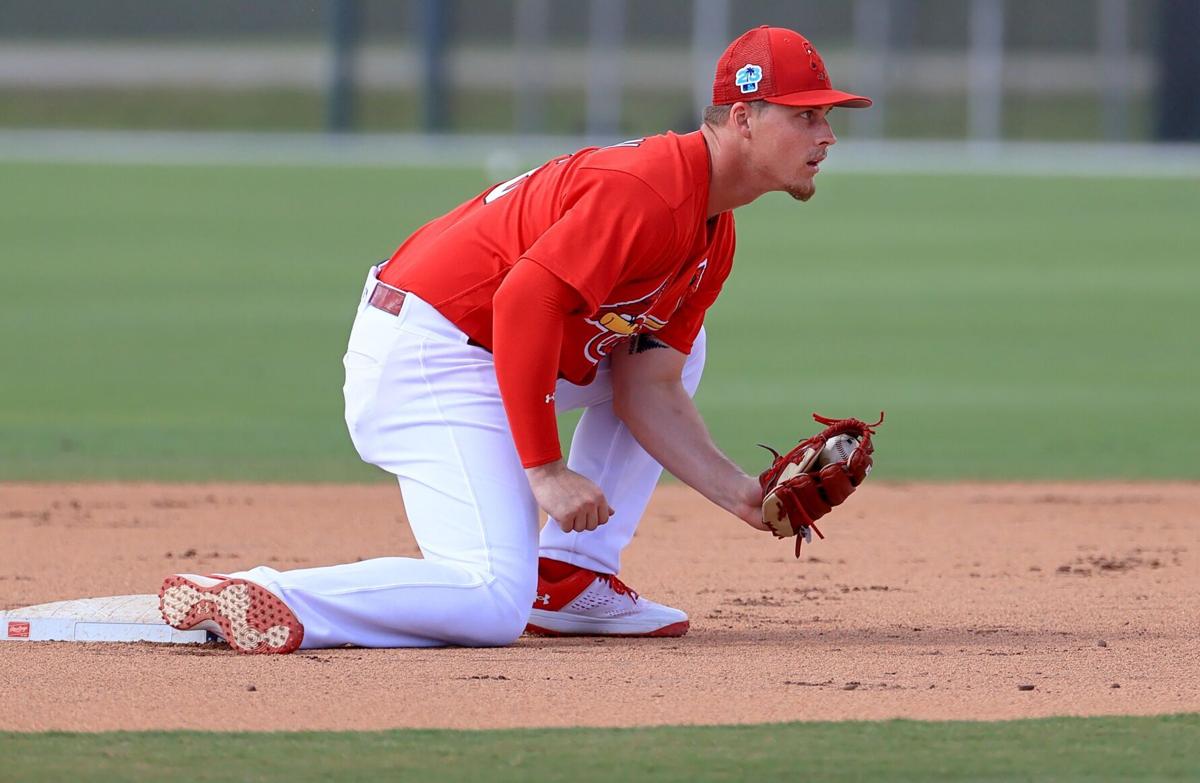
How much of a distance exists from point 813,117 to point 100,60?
79.1ft

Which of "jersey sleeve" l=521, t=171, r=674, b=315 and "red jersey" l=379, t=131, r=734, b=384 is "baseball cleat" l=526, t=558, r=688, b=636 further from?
"jersey sleeve" l=521, t=171, r=674, b=315

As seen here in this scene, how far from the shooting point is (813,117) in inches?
159

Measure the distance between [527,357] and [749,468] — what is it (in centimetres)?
371

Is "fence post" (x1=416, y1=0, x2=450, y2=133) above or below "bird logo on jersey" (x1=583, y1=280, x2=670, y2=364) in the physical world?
above

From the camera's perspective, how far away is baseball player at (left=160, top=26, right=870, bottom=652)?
390 centimetres

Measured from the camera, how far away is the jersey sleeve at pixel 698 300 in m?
4.31

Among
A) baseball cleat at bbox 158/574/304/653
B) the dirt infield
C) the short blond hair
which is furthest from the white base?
the short blond hair

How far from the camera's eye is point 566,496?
156 inches

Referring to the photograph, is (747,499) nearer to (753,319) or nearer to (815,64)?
(815,64)

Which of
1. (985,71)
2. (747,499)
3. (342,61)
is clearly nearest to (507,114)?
(342,61)

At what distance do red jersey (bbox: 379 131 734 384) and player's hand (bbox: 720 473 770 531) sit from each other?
13.8 inches

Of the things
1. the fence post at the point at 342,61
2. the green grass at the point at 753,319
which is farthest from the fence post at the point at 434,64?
the green grass at the point at 753,319

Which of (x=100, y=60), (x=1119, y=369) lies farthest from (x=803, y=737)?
(x=100, y=60)

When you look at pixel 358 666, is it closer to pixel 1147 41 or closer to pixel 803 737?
pixel 803 737
